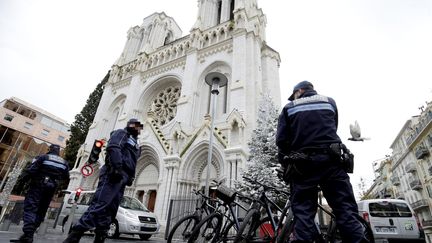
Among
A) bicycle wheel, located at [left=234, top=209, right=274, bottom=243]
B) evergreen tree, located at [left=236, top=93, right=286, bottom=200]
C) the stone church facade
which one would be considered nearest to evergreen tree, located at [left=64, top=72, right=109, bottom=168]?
the stone church facade

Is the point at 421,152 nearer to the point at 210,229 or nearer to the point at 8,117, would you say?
the point at 210,229

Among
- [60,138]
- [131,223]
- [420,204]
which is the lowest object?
[131,223]

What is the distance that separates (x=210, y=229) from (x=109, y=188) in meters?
1.78

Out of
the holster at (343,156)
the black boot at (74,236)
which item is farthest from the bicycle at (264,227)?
the black boot at (74,236)

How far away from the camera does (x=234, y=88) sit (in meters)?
15.2

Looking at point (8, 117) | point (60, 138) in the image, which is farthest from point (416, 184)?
point (8, 117)

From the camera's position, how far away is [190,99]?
1736 cm

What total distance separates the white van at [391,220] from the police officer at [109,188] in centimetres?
664

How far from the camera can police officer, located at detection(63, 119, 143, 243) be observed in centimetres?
311

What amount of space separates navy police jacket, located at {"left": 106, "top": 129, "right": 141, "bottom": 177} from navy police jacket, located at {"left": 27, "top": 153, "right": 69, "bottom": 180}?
6.79ft

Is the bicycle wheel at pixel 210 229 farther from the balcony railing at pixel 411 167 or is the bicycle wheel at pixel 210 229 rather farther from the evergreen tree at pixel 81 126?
the balcony railing at pixel 411 167

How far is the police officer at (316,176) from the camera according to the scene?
2.09 metres

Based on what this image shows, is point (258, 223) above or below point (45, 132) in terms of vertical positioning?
below

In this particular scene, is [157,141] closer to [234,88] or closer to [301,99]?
[234,88]
